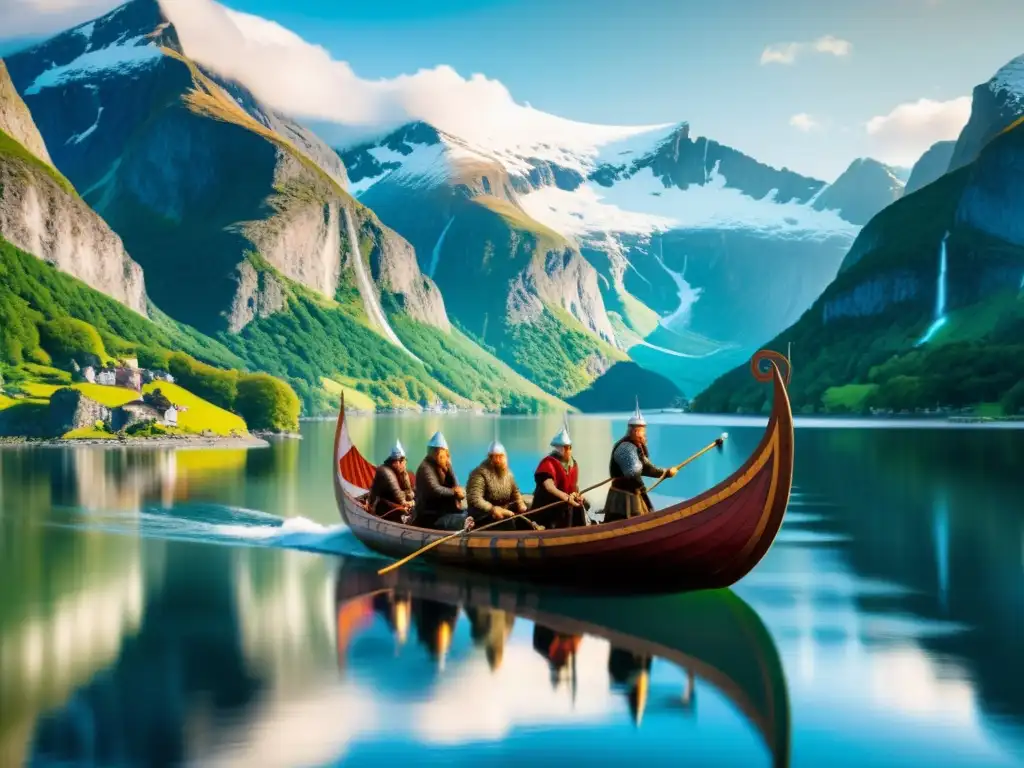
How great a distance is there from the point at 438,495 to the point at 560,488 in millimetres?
4068

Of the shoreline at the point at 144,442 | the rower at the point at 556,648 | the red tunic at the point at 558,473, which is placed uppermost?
the shoreline at the point at 144,442

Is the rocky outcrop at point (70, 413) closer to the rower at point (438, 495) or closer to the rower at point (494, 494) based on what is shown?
the rower at point (438, 495)

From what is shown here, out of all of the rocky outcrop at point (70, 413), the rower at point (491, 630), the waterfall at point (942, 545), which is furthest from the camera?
the rocky outcrop at point (70, 413)

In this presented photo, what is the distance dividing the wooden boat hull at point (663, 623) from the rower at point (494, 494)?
1.84 m

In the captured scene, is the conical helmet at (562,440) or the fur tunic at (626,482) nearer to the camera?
the fur tunic at (626,482)

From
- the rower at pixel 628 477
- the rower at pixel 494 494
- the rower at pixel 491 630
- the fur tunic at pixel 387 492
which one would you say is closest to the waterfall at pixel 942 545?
the rower at pixel 628 477

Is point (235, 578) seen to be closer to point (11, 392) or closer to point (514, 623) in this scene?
point (514, 623)

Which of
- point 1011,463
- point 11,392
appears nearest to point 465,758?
point 1011,463

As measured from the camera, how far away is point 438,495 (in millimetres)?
32812

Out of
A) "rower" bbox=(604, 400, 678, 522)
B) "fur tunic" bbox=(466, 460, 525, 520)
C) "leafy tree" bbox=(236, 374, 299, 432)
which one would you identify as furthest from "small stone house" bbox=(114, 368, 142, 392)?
"rower" bbox=(604, 400, 678, 522)

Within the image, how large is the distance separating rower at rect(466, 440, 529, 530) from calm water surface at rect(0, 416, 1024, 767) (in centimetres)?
195

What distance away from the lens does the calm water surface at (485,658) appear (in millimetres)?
17734

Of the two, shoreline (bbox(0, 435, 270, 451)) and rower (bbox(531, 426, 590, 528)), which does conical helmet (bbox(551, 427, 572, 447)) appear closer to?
rower (bbox(531, 426, 590, 528))

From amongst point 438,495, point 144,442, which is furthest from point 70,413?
point 438,495
